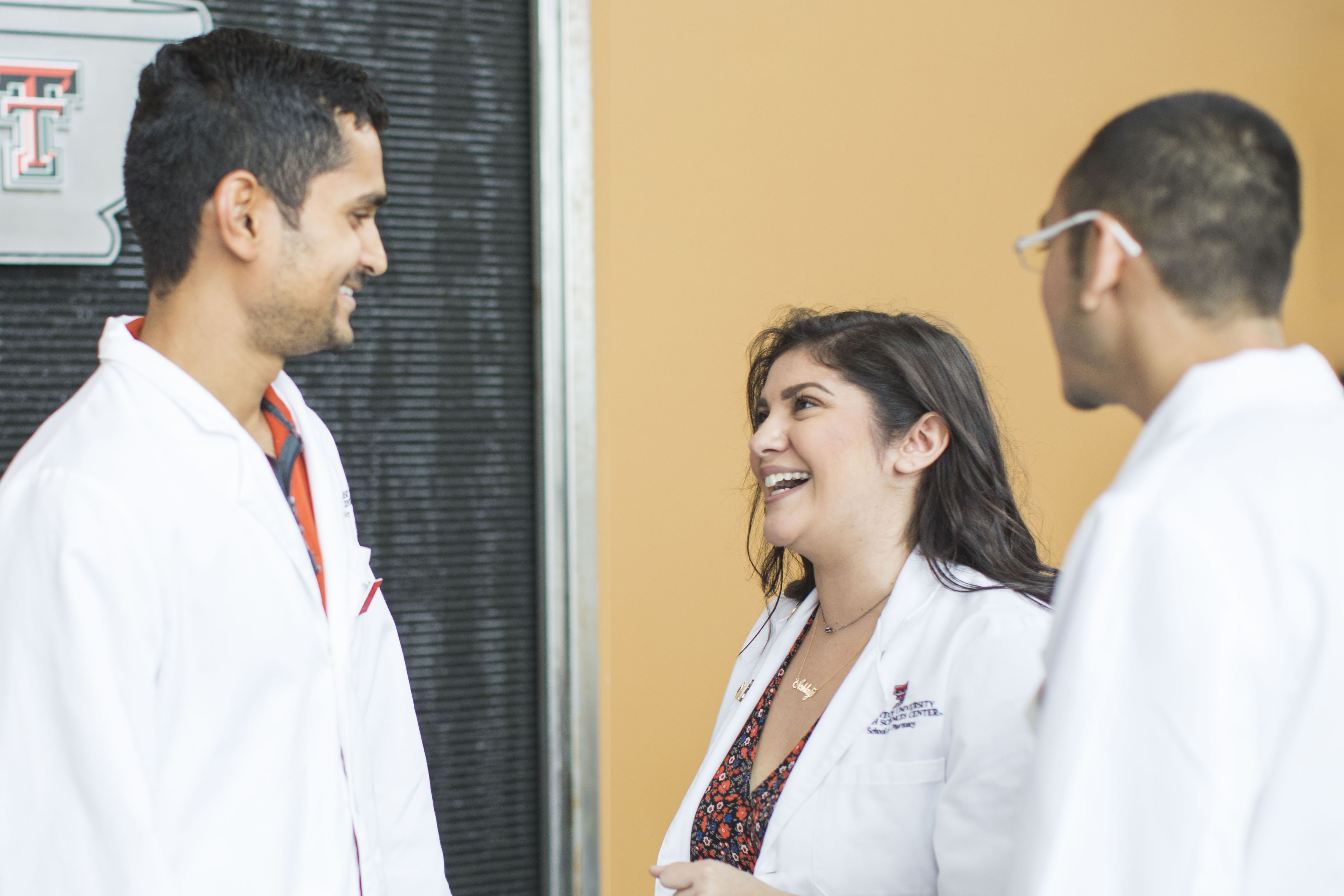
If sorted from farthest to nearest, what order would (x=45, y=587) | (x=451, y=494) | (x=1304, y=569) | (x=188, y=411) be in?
(x=451, y=494) < (x=188, y=411) < (x=45, y=587) < (x=1304, y=569)

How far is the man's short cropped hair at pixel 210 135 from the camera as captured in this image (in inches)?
53.6

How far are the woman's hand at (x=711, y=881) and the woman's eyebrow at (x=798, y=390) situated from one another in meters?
0.70

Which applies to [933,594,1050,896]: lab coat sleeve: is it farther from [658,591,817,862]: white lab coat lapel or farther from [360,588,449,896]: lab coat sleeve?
[360,588,449,896]: lab coat sleeve

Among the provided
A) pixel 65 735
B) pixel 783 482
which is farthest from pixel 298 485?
pixel 783 482

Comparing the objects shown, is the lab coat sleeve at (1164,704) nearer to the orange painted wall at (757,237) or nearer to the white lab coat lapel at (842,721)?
the white lab coat lapel at (842,721)

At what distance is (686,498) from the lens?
257cm

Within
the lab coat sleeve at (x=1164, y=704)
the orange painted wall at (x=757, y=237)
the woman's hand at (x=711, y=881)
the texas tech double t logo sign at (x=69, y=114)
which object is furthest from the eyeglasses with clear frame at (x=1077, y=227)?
the texas tech double t logo sign at (x=69, y=114)

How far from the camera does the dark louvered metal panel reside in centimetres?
248

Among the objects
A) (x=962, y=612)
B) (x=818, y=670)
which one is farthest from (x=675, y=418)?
(x=962, y=612)

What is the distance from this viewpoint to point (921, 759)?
1.39 m

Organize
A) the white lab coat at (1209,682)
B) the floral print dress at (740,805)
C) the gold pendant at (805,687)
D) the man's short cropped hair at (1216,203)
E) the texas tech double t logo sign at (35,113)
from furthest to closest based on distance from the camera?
the texas tech double t logo sign at (35,113), the gold pendant at (805,687), the floral print dress at (740,805), the man's short cropped hair at (1216,203), the white lab coat at (1209,682)

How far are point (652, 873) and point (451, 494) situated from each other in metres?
1.28

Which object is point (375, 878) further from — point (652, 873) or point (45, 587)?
point (45, 587)

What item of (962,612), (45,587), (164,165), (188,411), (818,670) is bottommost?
(818,670)
